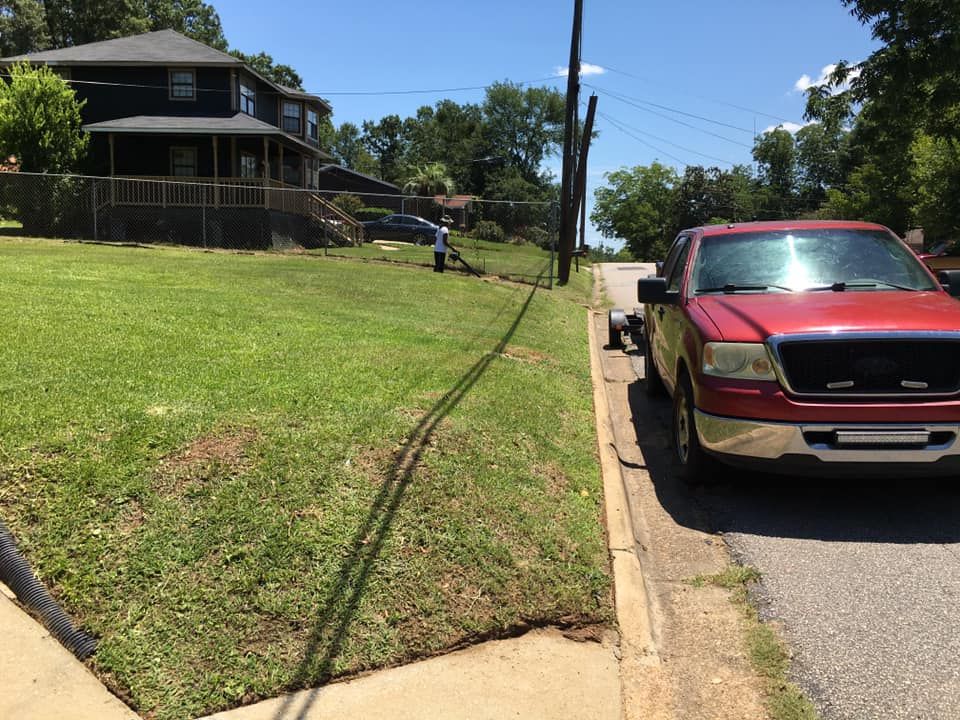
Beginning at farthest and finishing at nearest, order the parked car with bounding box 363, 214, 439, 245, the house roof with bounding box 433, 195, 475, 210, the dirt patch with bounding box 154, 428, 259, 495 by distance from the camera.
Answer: the parked car with bounding box 363, 214, 439, 245
the house roof with bounding box 433, 195, 475, 210
the dirt patch with bounding box 154, 428, 259, 495

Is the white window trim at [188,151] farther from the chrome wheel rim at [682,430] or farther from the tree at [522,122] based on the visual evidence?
the tree at [522,122]

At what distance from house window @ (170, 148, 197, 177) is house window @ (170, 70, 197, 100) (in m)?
1.96

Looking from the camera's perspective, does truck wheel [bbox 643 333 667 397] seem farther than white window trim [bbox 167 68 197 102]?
No

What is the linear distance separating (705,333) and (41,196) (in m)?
22.2

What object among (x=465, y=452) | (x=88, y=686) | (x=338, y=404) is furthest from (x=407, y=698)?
(x=338, y=404)

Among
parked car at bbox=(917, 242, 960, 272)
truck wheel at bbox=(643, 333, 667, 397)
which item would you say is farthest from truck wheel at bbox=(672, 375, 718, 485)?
parked car at bbox=(917, 242, 960, 272)

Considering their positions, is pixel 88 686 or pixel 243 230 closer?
pixel 88 686

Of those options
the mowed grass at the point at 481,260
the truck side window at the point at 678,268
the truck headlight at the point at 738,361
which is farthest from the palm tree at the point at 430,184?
the truck headlight at the point at 738,361

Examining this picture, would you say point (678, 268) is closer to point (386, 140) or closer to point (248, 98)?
point (248, 98)

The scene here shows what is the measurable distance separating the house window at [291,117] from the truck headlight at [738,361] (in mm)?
32198

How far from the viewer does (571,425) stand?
20.0 feet

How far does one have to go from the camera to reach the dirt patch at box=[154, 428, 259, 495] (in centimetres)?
378

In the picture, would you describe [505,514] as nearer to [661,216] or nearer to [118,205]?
[118,205]

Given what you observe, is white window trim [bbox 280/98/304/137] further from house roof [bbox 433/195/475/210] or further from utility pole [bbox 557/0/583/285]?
utility pole [bbox 557/0/583/285]
